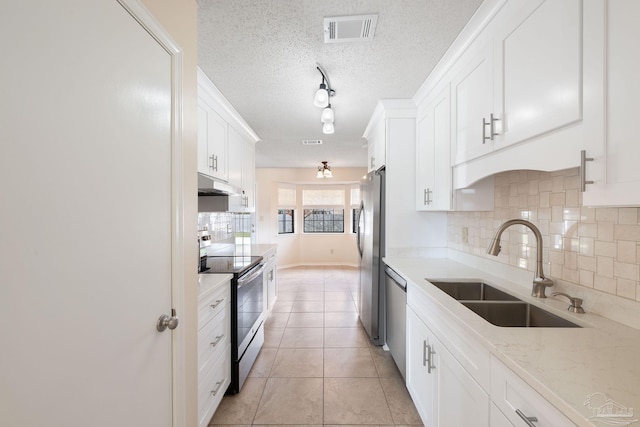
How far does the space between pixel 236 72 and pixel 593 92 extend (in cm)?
206

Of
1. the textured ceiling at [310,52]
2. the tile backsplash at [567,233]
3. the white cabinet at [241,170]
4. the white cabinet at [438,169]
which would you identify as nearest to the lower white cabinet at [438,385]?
the tile backsplash at [567,233]

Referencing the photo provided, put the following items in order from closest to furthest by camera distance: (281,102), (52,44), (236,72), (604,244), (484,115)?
(52,44), (604,244), (484,115), (236,72), (281,102)

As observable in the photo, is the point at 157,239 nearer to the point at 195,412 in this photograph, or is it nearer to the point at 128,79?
the point at 128,79

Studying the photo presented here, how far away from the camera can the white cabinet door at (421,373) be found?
4.88 ft

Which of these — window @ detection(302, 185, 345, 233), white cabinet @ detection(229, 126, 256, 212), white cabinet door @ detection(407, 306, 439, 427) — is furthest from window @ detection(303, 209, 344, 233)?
white cabinet door @ detection(407, 306, 439, 427)

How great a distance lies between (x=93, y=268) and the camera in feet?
2.34

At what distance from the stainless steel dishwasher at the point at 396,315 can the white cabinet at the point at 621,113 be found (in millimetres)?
1371

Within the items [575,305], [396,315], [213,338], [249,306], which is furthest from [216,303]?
[575,305]

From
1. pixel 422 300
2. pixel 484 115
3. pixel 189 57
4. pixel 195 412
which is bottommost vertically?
pixel 195 412

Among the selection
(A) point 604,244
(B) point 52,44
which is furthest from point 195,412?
(A) point 604,244

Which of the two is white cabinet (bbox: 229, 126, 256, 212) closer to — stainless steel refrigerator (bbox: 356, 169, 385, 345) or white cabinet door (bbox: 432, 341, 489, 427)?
stainless steel refrigerator (bbox: 356, 169, 385, 345)

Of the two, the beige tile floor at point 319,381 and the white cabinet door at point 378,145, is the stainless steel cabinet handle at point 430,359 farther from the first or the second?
the white cabinet door at point 378,145

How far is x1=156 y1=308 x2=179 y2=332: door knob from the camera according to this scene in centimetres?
96

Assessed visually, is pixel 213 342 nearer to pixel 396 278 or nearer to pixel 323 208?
pixel 396 278
